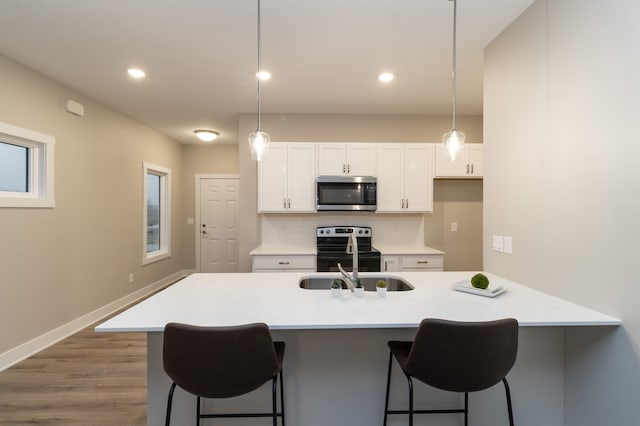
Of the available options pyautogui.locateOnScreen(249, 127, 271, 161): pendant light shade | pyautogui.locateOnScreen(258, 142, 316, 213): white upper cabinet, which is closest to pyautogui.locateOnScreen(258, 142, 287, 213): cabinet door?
pyautogui.locateOnScreen(258, 142, 316, 213): white upper cabinet

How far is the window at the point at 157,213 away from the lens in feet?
16.4

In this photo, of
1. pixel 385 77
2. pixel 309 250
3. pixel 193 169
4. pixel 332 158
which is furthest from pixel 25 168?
pixel 385 77

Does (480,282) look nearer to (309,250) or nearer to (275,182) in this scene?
(309,250)

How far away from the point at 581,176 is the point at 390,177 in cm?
222

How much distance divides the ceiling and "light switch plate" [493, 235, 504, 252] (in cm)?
146

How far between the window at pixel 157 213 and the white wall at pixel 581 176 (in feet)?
15.9

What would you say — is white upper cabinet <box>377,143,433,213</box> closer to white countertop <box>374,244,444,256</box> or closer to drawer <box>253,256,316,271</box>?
white countertop <box>374,244,444,256</box>

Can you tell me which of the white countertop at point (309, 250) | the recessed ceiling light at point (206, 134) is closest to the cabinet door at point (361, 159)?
the white countertop at point (309, 250)

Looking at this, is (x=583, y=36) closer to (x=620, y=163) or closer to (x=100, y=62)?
(x=620, y=163)

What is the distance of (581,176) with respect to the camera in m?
1.55

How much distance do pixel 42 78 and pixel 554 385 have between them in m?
4.64

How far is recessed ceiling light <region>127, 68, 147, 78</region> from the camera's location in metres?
2.80

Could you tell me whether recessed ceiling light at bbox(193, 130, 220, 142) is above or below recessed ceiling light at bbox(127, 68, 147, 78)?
below

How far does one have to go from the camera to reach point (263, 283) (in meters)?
2.01
